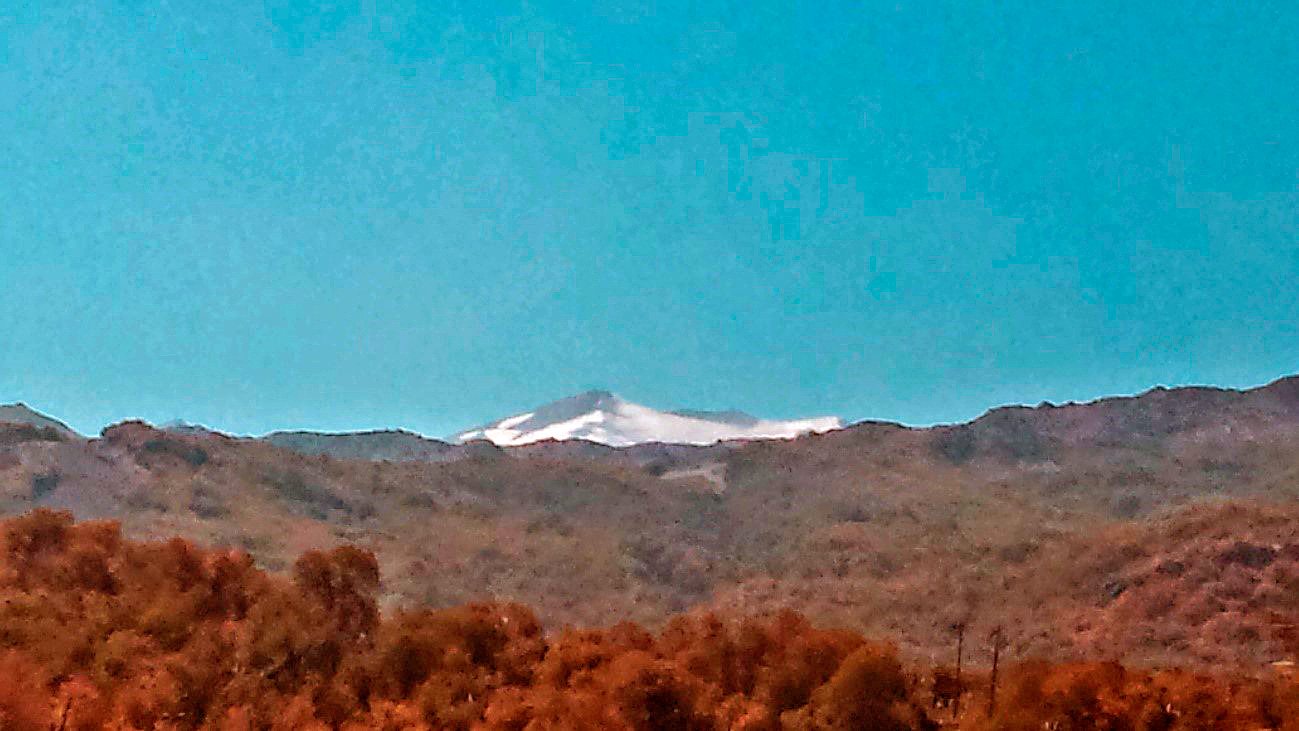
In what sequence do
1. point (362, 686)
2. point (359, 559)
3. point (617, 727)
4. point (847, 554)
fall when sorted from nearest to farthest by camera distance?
point (617, 727) < point (362, 686) < point (359, 559) < point (847, 554)

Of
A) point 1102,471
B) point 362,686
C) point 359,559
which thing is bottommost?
point 362,686

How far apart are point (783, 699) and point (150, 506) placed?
489 feet

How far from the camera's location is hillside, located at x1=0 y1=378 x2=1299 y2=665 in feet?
358

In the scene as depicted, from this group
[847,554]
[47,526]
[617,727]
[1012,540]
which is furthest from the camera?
[847,554]

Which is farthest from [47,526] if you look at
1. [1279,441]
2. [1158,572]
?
[1279,441]

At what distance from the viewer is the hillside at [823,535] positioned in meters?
109

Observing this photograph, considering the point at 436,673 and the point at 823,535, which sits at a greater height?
the point at 823,535

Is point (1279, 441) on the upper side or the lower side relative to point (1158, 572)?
upper

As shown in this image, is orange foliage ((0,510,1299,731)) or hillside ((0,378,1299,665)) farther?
hillside ((0,378,1299,665))

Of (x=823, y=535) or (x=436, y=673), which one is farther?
(x=823, y=535)

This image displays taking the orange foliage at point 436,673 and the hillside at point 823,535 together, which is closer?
the orange foliage at point 436,673

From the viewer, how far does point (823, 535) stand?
6555 inches

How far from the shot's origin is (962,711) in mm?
20766

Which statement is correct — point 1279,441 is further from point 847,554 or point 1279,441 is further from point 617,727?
point 617,727
